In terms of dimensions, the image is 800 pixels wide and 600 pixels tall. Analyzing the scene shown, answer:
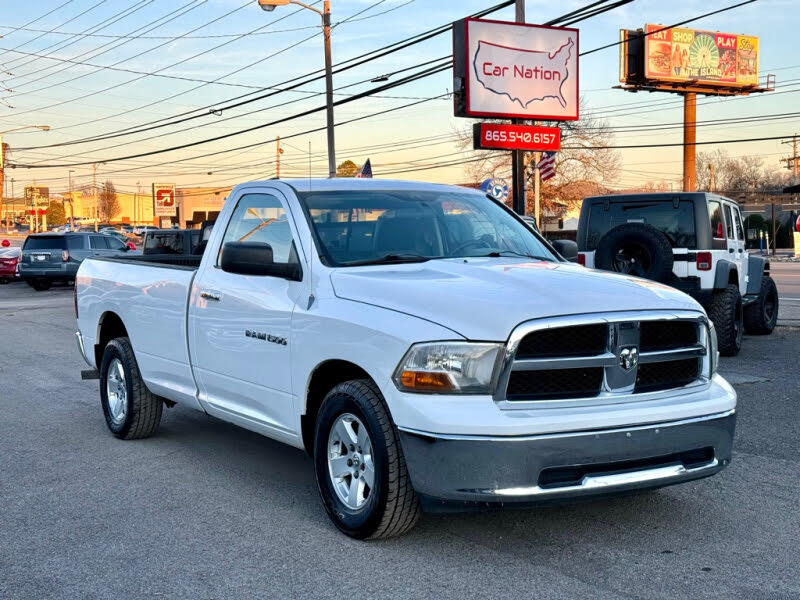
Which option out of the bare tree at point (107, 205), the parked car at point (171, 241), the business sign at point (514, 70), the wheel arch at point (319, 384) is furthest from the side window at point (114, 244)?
the bare tree at point (107, 205)

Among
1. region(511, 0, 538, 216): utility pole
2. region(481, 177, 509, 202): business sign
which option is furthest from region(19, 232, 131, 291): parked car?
region(511, 0, 538, 216): utility pole

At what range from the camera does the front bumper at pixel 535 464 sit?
4242mm

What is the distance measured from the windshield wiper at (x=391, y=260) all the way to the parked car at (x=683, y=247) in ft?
22.8

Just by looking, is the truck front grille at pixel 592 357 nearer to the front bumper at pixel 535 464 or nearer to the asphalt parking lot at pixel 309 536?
the front bumper at pixel 535 464

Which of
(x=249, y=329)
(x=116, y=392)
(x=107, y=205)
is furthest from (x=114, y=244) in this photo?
(x=107, y=205)

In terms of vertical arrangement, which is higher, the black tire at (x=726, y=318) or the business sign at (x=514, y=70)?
the business sign at (x=514, y=70)

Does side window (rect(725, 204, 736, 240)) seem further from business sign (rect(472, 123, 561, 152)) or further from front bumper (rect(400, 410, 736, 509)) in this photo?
business sign (rect(472, 123, 561, 152))

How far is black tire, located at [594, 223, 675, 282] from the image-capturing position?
1190 cm

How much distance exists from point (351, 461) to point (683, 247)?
8564 mm

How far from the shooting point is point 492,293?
4.60 meters

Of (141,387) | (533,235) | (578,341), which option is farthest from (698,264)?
(578,341)

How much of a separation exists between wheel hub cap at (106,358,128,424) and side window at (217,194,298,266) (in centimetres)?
187

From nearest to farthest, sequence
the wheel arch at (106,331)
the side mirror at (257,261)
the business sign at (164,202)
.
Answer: the side mirror at (257,261) < the wheel arch at (106,331) < the business sign at (164,202)

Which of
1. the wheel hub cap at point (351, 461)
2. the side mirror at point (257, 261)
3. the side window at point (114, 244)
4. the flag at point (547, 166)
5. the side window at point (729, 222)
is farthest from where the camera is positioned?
the side window at point (114, 244)
